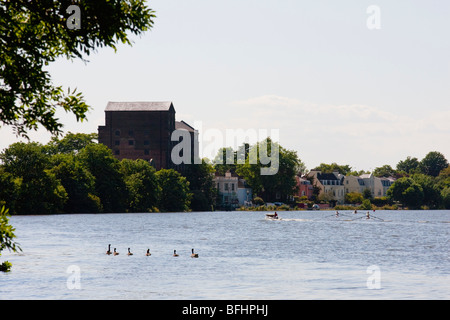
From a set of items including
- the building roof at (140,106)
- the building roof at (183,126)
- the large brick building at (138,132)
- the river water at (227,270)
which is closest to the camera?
the river water at (227,270)

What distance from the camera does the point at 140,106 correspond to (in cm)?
15862

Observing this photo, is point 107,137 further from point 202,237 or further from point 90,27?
point 90,27

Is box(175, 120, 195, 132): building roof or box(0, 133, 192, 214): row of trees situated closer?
box(0, 133, 192, 214): row of trees

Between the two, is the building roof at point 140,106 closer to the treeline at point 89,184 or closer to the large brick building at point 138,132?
the large brick building at point 138,132

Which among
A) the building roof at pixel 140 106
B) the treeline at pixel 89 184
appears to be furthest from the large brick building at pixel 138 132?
the treeline at pixel 89 184

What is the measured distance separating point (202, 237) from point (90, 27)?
54.1 m

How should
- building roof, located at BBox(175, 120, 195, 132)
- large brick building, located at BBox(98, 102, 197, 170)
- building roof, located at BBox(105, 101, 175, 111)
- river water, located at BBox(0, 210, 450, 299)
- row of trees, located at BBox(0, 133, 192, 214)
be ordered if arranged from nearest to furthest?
river water, located at BBox(0, 210, 450, 299), row of trees, located at BBox(0, 133, 192, 214), large brick building, located at BBox(98, 102, 197, 170), building roof, located at BBox(105, 101, 175, 111), building roof, located at BBox(175, 120, 195, 132)

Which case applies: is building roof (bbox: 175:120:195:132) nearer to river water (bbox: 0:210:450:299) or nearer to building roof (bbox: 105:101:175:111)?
building roof (bbox: 105:101:175:111)

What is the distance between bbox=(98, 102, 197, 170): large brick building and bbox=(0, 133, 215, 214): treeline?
440 inches

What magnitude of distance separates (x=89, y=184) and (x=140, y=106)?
4200 centimetres

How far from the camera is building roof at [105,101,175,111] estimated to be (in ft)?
516

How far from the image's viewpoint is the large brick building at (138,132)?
15475 centimetres

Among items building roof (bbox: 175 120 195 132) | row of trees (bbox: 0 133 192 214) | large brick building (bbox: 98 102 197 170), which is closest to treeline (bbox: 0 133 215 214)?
row of trees (bbox: 0 133 192 214)
